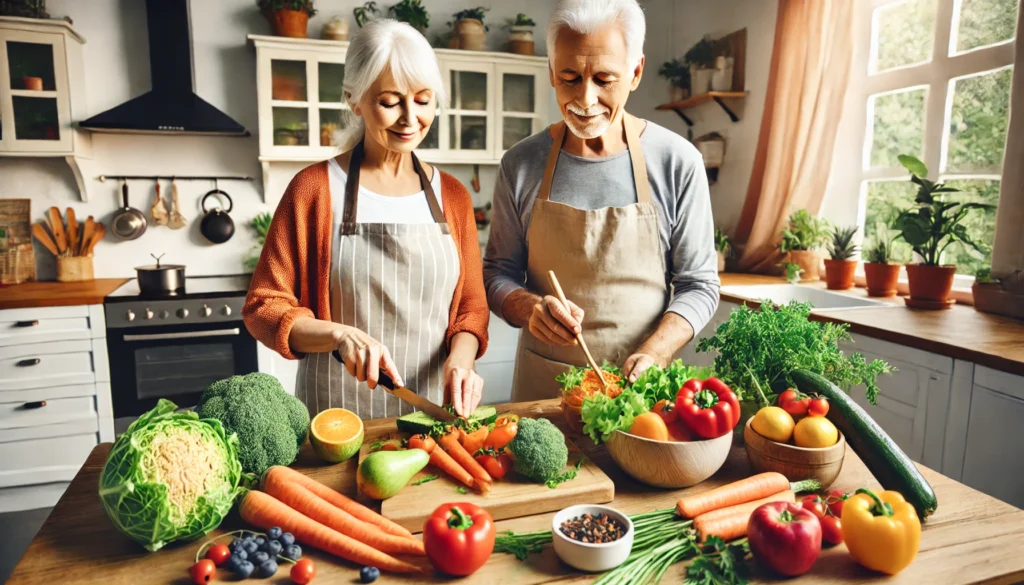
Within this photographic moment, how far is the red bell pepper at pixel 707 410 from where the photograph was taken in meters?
1.10

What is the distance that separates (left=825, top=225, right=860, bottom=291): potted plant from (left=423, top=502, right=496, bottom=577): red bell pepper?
2.85 m

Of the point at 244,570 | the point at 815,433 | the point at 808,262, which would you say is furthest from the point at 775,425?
the point at 808,262

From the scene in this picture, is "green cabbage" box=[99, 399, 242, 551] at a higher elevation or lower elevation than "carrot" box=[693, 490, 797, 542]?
higher

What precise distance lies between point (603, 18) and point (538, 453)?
1.02m

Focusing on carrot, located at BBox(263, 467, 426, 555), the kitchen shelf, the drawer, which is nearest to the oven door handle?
the drawer

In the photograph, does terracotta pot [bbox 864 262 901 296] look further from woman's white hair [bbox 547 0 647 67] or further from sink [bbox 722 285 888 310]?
woman's white hair [bbox 547 0 647 67]

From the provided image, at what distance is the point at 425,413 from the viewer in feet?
4.40

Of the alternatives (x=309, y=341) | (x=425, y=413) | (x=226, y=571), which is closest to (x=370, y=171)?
(x=309, y=341)

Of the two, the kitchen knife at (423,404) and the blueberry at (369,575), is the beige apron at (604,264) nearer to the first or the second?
the kitchen knife at (423,404)

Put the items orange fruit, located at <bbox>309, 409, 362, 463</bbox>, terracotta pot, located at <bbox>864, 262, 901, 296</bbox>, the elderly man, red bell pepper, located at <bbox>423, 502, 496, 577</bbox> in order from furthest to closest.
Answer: terracotta pot, located at <bbox>864, 262, 901, 296</bbox> < the elderly man < orange fruit, located at <bbox>309, 409, 362, 463</bbox> < red bell pepper, located at <bbox>423, 502, 496, 577</bbox>

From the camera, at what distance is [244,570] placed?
889 mm

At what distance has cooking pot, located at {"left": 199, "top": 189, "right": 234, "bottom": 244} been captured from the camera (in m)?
3.97

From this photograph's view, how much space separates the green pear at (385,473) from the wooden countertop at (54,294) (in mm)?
2781

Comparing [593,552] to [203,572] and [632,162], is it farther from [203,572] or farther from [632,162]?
[632,162]
